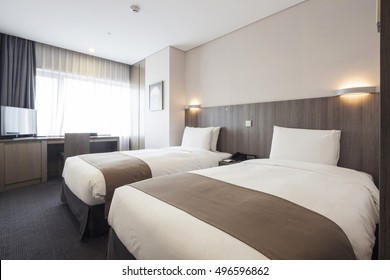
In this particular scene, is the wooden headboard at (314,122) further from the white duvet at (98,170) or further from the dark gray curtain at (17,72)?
the dark gray curtain at (17,72)

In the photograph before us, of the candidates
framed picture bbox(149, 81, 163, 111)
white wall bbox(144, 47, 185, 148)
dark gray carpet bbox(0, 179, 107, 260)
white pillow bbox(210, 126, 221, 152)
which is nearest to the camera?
dark gray carpet bbox(0, 179, 107, 260)

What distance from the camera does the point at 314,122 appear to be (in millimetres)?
2168

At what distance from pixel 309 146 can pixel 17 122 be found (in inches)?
174

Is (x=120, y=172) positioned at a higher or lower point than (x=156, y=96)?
lower

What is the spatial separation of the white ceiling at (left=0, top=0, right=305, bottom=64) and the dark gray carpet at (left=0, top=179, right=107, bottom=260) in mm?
2592

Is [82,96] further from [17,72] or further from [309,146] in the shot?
[309,146]

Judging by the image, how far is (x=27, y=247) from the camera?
1.62m

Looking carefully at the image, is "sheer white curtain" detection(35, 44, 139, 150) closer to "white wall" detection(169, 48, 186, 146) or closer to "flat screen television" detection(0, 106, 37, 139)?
"flat screen television" detection(0, 106, 37, 139)

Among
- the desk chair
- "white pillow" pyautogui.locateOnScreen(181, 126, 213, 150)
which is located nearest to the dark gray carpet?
the desk chair

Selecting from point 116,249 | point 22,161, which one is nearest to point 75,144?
point 22,161

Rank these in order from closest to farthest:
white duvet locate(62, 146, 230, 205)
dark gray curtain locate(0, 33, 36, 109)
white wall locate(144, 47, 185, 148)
A: white duvet locate(62, 146, 230, 205) → dark gray curtain locate(0, 33, 36, 109) → white wall locate(144, 47, 185, 148)

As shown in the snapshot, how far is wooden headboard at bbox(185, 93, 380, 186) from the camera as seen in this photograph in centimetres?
183
